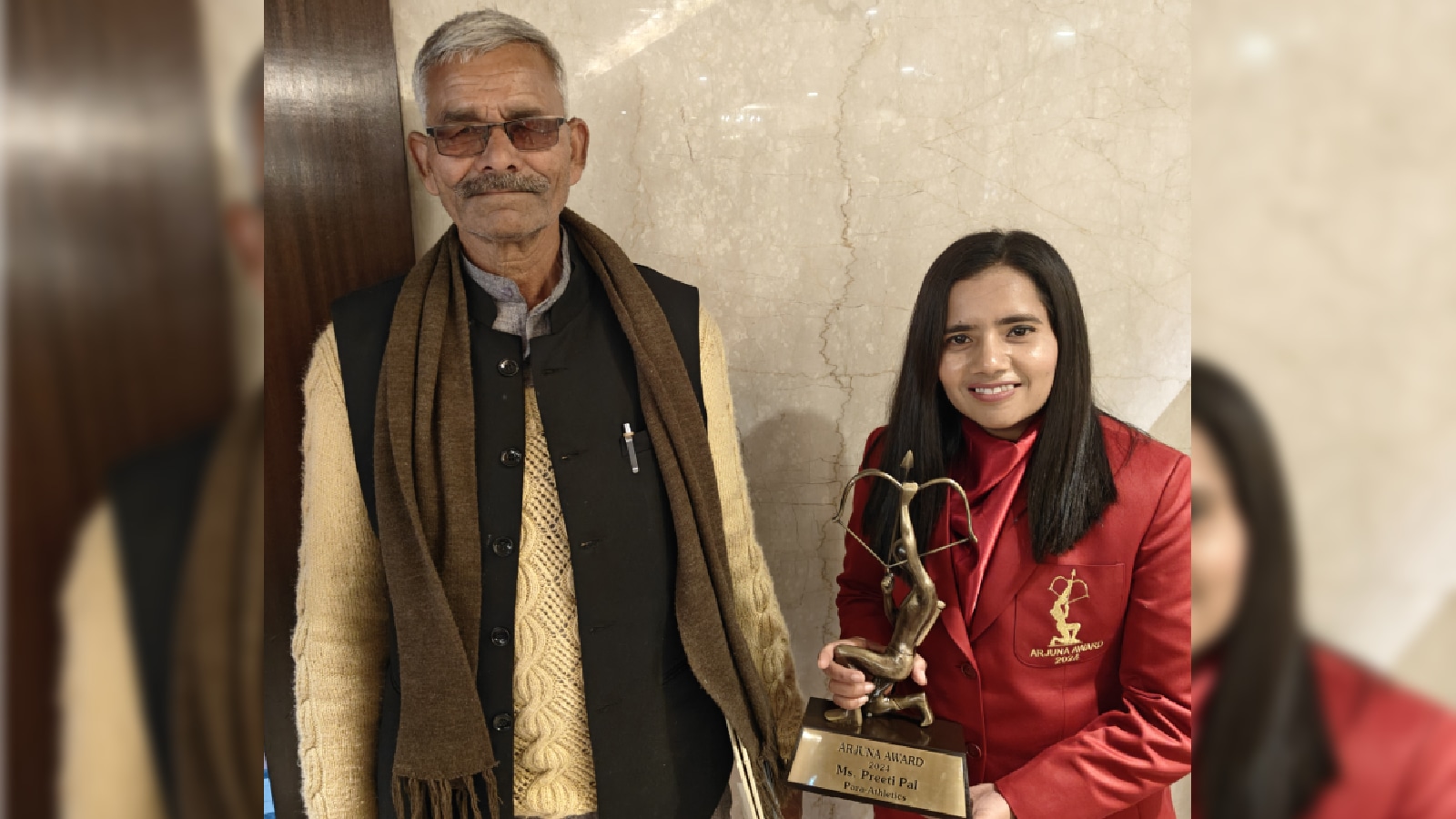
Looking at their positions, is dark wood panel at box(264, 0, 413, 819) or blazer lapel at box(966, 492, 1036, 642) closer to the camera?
blazer lapel at box(966, 492, 1036, 642)

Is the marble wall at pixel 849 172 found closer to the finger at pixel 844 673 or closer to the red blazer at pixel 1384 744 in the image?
the finger at pixel 844 673

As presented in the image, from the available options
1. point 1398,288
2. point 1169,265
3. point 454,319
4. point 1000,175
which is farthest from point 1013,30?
point 1398,288

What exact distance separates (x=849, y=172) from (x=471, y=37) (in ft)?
3.14

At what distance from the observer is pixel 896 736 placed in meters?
1.46

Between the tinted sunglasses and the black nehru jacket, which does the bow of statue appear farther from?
the tinted sunglasses

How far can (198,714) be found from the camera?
0.49ft

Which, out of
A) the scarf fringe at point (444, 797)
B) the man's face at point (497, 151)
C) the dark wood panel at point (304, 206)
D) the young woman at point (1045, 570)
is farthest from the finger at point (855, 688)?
the dark wood panel at point (304, 206)

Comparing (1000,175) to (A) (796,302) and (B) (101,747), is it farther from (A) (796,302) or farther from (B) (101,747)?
(B) (101,747)

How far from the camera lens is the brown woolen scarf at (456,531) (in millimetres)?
1424

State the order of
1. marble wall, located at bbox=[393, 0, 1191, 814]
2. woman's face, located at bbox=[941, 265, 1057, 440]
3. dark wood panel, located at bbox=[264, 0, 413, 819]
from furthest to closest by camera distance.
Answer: marble wall, located at bbox=[393, 0, 1191, 814]
dark wood panel, located at bbox=[264, 0, 413, 819]
woman's face, located at bbox=[941, 265, 1057, 440]

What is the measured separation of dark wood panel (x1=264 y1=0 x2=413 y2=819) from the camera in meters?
1.86

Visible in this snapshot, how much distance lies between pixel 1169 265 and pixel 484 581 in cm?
167

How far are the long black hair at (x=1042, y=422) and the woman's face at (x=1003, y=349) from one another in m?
0.02

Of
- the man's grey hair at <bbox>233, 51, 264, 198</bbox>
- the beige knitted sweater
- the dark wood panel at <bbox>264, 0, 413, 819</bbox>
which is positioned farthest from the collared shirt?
the man's grey hair at <bbox>233, 51, 264, 198</bbox>
